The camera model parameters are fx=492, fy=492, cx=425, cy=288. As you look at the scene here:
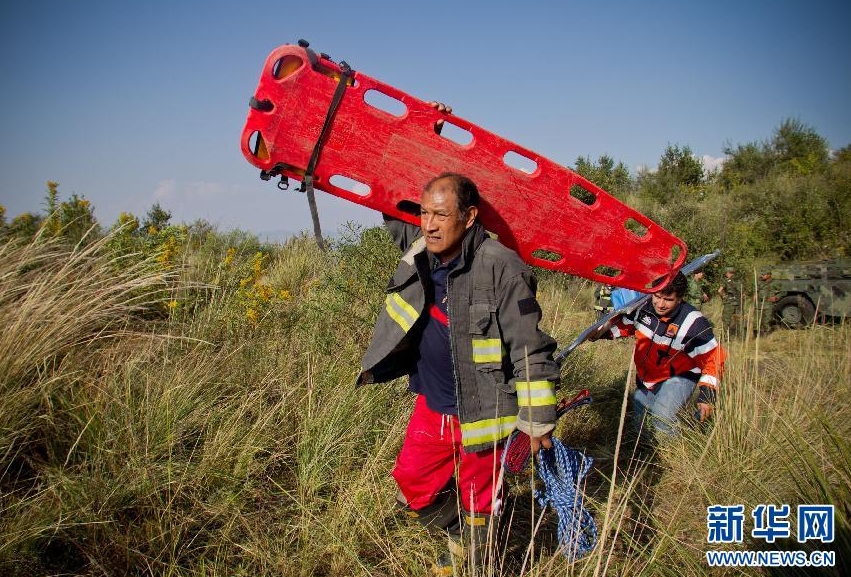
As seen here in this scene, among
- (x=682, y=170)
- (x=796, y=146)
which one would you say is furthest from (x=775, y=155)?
(x=682, y=170)

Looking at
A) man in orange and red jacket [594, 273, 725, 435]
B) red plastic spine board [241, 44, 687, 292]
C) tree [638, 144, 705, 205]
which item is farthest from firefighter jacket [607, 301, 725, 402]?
tree [638, 144, 705, 205]

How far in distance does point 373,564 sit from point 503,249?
1.81m

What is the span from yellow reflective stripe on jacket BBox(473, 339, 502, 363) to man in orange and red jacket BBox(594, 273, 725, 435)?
1.79 metres

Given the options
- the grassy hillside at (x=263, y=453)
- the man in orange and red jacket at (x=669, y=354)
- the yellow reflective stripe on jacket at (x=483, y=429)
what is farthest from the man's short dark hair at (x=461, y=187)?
the man in orange and red jacket at (x=669, y=354)

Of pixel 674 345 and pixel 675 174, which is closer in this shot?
pixel 674 345

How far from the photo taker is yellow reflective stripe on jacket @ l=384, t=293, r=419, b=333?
2.47 metres

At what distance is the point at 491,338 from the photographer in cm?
229

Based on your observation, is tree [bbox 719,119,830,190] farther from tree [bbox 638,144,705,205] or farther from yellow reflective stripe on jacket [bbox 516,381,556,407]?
yellow reflective stripe on jacket [bbox 516,381,556,407]

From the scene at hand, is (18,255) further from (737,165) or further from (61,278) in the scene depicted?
(737,165)

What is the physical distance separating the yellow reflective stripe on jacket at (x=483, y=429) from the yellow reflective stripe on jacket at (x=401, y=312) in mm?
566

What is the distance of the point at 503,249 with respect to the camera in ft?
7.70

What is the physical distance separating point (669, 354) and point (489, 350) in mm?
2636

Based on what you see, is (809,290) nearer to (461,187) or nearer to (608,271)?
(608,271)

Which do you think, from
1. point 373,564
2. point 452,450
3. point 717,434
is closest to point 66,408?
point 373,564
